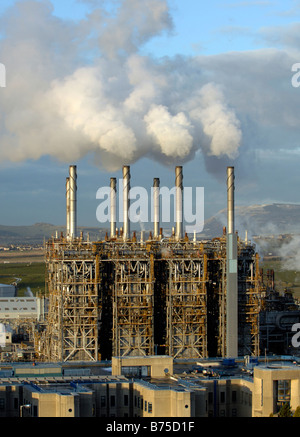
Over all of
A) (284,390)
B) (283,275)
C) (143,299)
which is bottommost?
(284,390)

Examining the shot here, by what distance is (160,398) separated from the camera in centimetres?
3981

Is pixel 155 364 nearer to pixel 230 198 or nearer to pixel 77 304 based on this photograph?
pixel 77 304

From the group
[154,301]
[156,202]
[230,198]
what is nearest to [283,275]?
[156,202]

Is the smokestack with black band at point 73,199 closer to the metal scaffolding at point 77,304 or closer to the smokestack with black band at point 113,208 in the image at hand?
the smokestack with black band at point 113,208

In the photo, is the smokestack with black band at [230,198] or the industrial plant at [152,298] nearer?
the industrial plant at [152,298]

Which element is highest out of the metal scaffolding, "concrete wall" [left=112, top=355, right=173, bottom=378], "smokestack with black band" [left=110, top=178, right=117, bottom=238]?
"smokestack with black band" [left=110, top=178, right=117, bottom=238]

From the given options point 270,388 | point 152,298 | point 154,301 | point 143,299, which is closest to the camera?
point 270,388

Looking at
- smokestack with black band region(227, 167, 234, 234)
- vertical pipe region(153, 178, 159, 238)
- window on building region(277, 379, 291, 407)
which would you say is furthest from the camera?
vertical pipe region(153, 178, 159, 238)

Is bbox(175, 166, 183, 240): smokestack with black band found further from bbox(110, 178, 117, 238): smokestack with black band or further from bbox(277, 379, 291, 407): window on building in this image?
bbox(277, 379, 291, 407): window on building

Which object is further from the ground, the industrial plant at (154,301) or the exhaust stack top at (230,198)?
the exhaust stack top at (230,198)

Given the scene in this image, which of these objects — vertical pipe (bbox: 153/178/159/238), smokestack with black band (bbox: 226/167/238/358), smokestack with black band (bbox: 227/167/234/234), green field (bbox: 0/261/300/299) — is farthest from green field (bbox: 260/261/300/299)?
smokestack with black band (bbox: 226/167/238/358)

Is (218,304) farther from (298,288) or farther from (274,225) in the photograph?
(274,225)

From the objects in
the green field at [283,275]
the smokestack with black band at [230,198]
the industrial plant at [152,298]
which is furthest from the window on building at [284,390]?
the green field at [283,275]
